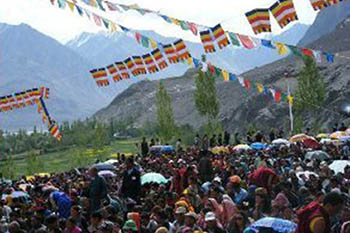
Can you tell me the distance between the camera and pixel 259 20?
1694 centimetres

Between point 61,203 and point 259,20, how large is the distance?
798 centimetres

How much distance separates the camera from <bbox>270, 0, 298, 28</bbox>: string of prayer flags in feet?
51.7

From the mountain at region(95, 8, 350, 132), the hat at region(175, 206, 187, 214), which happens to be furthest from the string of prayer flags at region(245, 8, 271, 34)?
the mountain at region(95, 8, 350, 132)

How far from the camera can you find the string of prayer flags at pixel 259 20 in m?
16.8

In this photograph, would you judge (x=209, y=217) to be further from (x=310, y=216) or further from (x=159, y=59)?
(x=159, y=59)

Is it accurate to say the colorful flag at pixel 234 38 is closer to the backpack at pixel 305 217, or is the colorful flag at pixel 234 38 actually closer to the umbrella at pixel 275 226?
the umbrella at pixel 275 226

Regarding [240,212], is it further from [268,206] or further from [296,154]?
[296,154]

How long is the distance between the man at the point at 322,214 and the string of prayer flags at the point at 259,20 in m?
10.5

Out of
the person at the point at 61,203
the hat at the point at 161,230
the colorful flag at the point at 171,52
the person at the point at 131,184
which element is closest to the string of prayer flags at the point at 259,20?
the person at the point at 131,184

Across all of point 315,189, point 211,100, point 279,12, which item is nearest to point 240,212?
point 315,189

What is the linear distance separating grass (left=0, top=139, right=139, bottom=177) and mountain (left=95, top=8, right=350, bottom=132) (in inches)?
747

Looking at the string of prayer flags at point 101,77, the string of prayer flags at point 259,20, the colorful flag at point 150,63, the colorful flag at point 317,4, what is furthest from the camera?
the string of prayer flags at point 101,77

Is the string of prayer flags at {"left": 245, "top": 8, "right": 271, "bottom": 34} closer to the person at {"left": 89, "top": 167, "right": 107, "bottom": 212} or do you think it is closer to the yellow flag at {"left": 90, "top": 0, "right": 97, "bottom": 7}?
the yellow flag at {"left": 90, "top": 0, "right": 97, "bottom": 7}

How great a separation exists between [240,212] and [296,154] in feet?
36.1
